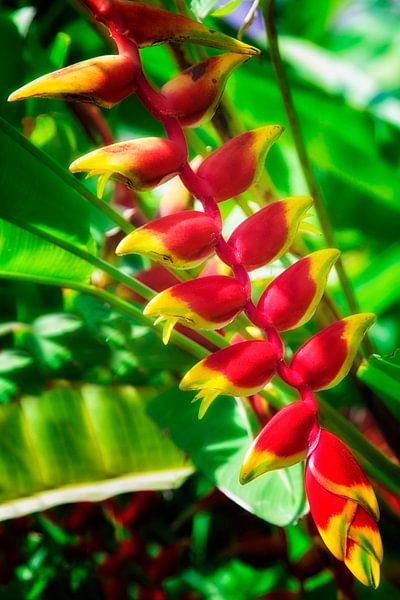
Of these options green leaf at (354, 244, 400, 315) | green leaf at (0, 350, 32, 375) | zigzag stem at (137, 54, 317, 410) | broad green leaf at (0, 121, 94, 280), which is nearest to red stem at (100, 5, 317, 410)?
zigzag stem at (137, 54, 317, 410)

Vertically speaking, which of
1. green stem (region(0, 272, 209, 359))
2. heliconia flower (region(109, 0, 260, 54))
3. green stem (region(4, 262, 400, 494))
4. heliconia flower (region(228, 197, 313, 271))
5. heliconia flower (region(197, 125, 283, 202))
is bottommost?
green stem (region(4, 262, 400, 494))

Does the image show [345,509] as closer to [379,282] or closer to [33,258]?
[33,258]

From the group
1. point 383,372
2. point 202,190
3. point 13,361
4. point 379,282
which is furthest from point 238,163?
point 379,282

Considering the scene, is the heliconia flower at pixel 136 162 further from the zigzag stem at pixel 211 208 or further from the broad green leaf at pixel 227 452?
the broad green leaf at pixel 227 452

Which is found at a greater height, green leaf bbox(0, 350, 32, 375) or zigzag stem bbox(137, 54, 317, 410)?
zigzag stem bbox(137, 54, 317, 410)

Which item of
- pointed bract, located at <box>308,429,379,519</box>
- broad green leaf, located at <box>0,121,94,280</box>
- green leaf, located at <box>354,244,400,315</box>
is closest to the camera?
pointed bract, located at <box>308,429,379,519</box>

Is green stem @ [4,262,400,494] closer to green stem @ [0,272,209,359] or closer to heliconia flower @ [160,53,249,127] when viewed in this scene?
green stem @ [0,272,209,359]

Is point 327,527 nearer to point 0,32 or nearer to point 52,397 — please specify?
point 52,397
